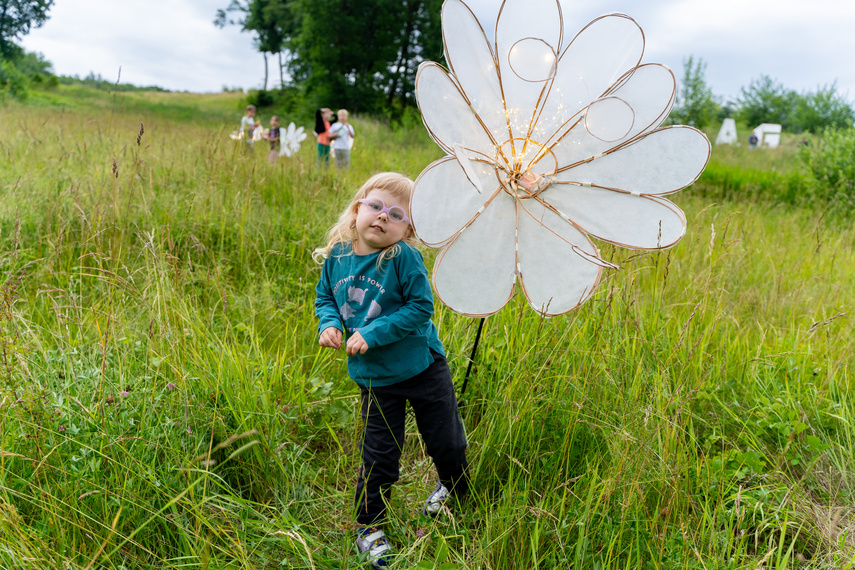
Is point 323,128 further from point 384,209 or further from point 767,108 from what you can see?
point 767,108

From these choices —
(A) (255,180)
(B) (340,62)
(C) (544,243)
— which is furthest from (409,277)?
(B) (340,62)

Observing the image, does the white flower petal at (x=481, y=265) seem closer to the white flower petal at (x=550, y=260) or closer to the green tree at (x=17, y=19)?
the white flower petal at (x=550, y=260)

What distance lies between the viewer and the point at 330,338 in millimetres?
1504

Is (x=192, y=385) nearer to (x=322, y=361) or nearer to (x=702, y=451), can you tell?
(x=322, y=361)

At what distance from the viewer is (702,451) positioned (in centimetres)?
182

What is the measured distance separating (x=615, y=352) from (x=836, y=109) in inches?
1452

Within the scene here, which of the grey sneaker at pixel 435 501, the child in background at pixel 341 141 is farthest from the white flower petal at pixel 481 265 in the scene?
the child in background at pixel 341 141

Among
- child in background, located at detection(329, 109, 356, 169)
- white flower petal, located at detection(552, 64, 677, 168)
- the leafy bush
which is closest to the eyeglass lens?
white flower petal, located at detection(552, 64, 677, 168)

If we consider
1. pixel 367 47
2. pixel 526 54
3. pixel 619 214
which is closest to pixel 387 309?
pixel 619 214

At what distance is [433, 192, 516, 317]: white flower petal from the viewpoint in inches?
61.4

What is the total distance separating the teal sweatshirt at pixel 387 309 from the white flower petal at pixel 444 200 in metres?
0.13

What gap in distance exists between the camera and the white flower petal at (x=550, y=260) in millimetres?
1604

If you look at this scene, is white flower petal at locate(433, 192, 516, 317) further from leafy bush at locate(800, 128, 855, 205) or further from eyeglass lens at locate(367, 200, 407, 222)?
leafy bush at locate(800, 128, 855, 205)

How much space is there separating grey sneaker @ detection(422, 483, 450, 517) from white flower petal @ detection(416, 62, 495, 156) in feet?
3.82
